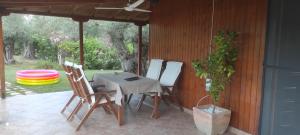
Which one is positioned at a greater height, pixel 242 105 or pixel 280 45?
pixel 280 45

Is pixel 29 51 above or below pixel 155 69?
above

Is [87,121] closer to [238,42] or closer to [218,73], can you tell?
[218,73]

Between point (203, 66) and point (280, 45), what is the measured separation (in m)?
1.13

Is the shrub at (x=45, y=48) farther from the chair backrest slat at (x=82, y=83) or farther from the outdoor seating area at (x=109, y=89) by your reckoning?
the chair backrest slat at (x=82, y=83)

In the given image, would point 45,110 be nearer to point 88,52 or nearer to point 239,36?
point 239,36

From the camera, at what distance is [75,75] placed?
3.99 meters

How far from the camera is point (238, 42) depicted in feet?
12.6

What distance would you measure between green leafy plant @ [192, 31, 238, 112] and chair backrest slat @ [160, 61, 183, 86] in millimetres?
1358

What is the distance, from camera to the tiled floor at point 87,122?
12.7 feet

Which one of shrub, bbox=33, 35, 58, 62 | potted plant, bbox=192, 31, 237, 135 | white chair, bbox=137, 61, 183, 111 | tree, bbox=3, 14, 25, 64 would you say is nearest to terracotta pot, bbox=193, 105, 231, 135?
potted plant, bbox=192, 31, 237, 135

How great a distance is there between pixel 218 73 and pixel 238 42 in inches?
23.8

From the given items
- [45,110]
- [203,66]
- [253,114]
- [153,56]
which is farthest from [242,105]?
[45,110]

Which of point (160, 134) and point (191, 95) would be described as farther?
point (191, 95)

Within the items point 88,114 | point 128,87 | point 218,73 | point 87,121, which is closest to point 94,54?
point 87,121
